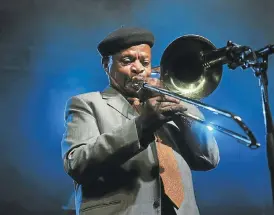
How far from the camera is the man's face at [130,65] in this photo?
2.47 metres

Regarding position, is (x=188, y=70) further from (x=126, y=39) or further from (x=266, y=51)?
(x=266, y=51)

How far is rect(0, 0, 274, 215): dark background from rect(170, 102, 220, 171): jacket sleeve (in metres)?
1.88

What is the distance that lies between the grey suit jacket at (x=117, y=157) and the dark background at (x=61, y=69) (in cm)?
192

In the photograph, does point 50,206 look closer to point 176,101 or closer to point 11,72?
point 11,72

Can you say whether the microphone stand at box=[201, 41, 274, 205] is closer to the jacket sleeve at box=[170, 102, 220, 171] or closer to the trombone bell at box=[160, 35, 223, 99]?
the trombone bell at box=[160, 35, 223, 99]

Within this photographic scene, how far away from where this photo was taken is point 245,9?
4352 millimetres

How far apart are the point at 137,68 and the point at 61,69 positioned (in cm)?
197

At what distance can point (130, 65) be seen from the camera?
8.21ft

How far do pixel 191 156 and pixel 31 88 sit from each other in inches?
88.1

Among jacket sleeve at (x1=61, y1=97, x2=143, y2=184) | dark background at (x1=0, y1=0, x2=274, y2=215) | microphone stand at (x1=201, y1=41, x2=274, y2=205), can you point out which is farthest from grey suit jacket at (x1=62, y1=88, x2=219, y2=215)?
dark background at (x1=0, y1=0, x2=274, y2=215)

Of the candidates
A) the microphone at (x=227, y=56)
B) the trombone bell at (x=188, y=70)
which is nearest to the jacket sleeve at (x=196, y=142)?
the trombone bell at (x=188, y=70)

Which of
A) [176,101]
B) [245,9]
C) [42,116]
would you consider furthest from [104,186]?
[245,9]

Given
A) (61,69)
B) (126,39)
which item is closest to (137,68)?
(126,39)

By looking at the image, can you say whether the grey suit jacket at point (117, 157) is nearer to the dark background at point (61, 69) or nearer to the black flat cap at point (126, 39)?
the black flat cap at point (126, 39)
